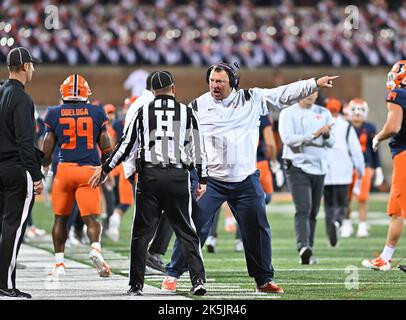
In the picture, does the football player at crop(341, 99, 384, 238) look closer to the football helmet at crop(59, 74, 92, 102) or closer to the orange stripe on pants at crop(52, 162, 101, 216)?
the orange stripe on pants at crop(52, 162, 101, 216)

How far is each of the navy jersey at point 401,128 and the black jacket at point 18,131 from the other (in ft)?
11.4

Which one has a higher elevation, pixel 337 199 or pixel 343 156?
pixel 343 156

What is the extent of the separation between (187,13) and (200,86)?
94.7 inches

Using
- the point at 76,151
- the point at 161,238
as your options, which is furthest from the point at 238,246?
the point at 76,151

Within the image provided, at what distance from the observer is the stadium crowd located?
106ft

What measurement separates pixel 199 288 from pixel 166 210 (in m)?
0.69

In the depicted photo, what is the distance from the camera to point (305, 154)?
13195 mm

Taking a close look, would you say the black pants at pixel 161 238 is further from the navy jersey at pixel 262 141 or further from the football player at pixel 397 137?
the navy jersey at pixel 262 141

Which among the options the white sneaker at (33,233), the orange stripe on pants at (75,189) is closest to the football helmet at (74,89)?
the orange stripe on pants at (75,189)

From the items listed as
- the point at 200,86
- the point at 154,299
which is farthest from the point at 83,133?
the point at 200,86

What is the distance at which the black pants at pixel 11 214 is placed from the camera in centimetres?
927

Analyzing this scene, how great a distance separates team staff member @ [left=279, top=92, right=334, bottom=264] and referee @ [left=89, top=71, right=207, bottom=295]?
11.7 ft

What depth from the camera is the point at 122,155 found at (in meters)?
9.55

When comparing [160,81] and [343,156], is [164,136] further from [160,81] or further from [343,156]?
[343,156]
